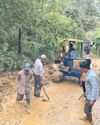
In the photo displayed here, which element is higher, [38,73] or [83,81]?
[38,73]

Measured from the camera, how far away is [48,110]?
11727mm

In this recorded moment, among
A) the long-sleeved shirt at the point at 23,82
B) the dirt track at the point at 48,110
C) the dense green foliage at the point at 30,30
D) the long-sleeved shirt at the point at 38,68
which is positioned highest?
the dense green foliage at the point at 30,30

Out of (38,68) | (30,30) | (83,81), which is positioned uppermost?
(30,30)

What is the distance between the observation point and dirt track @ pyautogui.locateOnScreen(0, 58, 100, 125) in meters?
10.4

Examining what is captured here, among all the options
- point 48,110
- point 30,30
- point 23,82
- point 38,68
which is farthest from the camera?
point 30,30

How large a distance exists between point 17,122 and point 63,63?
281 inches

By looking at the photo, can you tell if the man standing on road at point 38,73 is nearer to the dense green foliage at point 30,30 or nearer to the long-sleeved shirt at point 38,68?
the long-sleeved shirt at point 38,68

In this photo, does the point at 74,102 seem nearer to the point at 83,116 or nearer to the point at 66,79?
the point at 83,116

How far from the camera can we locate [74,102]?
13.3m

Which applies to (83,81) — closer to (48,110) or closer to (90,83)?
(48,110)

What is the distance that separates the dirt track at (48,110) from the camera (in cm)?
1042

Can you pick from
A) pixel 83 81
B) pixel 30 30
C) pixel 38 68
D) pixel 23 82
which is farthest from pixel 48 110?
pixel 30 30

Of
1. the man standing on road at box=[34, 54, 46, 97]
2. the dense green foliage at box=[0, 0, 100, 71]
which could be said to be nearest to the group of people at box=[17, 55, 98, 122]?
the man standing on road at box=[34, 54, 46, 97]

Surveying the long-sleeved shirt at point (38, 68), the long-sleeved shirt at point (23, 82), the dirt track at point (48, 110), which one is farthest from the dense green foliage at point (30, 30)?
the long-sleeved shirt at point (23, 82)
